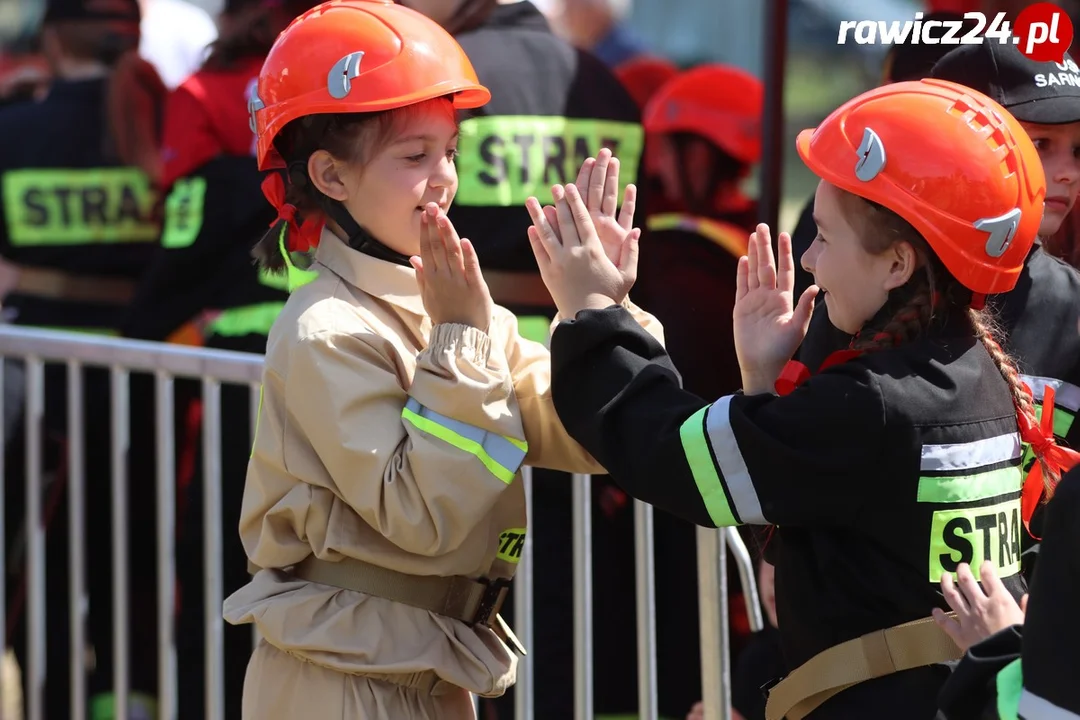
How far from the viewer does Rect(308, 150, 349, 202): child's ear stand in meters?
2.45

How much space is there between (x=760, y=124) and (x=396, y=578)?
95.7 inches

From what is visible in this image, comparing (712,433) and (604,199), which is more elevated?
(604,199)

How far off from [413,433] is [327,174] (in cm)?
50

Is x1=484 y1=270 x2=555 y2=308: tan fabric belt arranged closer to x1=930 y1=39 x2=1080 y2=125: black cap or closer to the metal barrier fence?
the metal barrier fence

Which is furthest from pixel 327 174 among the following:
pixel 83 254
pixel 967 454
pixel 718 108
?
pixel 83 254

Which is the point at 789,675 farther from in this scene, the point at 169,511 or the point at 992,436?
the point at 169,511

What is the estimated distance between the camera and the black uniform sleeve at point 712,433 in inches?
81.2

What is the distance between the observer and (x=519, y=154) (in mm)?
3590

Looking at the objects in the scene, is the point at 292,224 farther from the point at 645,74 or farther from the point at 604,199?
the point at 645,74

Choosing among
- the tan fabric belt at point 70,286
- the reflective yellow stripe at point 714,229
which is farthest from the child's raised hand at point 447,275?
the tan fabric belt at point 70,286

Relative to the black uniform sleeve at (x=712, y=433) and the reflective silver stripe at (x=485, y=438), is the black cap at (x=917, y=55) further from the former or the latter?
the reflective silver stripe at (x=485, y=438)

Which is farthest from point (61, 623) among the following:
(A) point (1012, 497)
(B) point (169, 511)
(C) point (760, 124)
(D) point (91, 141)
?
(A) point (1012, 497)

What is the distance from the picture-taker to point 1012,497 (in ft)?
7.21

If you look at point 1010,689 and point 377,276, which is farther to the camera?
point 377,276
